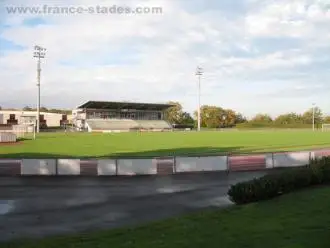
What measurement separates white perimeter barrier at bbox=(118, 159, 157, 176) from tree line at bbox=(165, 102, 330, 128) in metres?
123

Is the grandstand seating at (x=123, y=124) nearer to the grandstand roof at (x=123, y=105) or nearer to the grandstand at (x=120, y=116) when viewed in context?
the grandstand at (x=120, y=116)

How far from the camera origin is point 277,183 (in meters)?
11.6

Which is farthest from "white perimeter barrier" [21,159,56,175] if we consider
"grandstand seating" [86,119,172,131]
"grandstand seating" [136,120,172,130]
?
"grandstand seating" [136,120,172,130]

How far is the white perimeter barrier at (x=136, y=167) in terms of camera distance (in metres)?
22.5

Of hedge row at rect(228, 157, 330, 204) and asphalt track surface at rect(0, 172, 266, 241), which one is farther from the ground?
hedge row at rect(228, 157, 330, 204)

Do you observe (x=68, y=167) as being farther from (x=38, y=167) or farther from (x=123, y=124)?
(x=123, y=124)

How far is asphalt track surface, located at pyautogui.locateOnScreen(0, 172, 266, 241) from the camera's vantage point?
1132cm

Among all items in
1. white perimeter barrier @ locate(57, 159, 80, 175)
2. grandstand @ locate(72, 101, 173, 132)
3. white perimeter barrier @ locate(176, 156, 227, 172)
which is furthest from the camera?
grandstand @ locate(72, 101, 173, 132)

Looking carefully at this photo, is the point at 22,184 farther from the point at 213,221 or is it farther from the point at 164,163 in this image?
the point at 213,221

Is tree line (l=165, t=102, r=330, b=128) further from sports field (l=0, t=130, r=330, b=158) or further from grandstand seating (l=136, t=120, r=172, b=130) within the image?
sports field (l=0, t=130, r=330, b=158)

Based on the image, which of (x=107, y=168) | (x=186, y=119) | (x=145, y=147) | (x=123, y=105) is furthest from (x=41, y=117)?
(x=107, y=168)

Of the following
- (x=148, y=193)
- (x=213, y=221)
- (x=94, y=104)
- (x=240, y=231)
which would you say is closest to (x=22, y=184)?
(x=148, y=193)

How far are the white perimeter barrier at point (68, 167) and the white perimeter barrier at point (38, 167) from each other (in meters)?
0.29

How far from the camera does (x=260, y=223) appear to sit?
868 centimetres
